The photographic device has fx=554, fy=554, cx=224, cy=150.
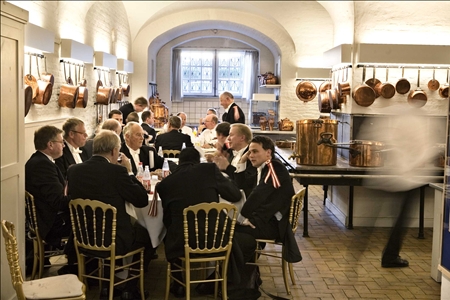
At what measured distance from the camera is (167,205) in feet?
11.5

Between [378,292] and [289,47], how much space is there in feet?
23.9

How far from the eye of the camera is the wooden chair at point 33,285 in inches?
106

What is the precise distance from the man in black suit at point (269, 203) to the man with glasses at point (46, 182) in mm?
1252

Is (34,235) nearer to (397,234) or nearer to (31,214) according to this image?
(31,214)

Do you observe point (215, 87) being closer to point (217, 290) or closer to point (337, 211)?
point (337, 211)

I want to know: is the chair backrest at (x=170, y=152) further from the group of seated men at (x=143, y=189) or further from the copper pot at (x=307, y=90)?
the copper pot at (x=307, y=90)

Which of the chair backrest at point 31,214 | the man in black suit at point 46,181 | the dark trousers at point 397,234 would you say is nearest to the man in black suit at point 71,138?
the man in black suit at point 46,181

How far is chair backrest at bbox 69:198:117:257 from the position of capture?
3.40 meters

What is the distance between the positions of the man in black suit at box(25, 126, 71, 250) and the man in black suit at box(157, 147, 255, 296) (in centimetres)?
72

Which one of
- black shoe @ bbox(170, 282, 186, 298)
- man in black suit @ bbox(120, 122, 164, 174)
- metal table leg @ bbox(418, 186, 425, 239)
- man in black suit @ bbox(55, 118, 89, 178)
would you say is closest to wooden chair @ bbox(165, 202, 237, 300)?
black shoe @ bbox(170, 282, 186, 298)

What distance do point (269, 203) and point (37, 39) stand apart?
99.8 inches

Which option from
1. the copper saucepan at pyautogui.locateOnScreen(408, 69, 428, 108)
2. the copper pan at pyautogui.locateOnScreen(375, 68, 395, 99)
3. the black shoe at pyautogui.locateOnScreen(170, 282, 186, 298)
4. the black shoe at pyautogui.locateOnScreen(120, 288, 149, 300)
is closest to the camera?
the black shoe at pyautogui.locateOnScreen(120, 288, 149, 300)

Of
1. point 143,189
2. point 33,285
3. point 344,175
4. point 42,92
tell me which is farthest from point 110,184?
point 344,175

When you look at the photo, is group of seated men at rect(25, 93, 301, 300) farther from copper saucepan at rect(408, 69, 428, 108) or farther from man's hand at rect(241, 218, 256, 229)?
copper saucepan at rect(408, 69, 428, 108)
